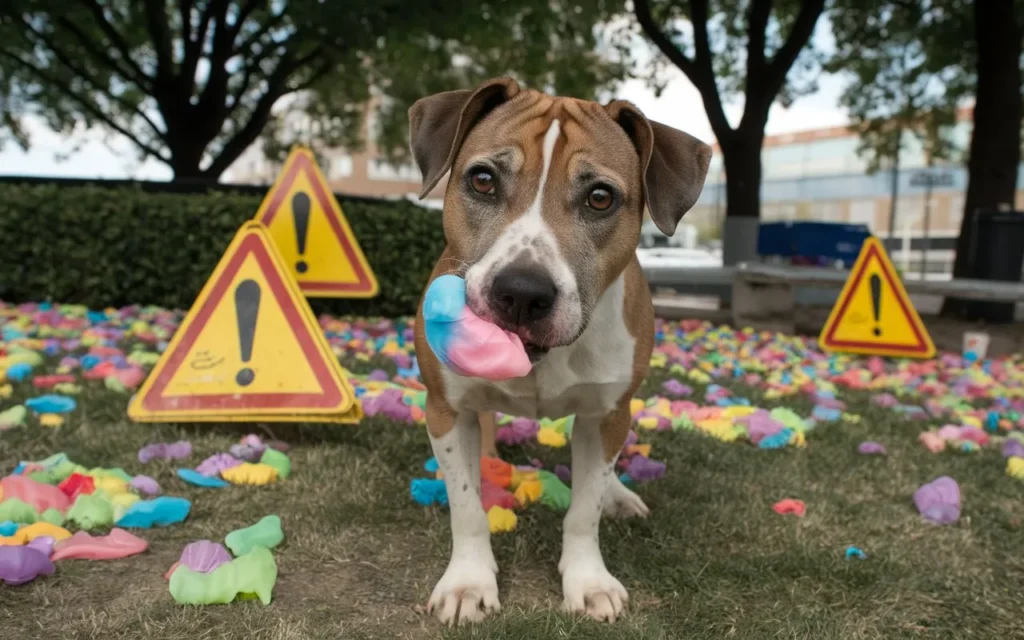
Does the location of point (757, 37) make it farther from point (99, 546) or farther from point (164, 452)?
point (99, 546)

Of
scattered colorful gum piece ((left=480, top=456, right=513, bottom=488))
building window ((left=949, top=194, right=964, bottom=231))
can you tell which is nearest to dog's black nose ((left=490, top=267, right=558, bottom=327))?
scattered colorful gum piece ((left=480, top=456, right=513, bottom=488))

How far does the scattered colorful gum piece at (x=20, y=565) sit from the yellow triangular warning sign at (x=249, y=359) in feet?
4.66

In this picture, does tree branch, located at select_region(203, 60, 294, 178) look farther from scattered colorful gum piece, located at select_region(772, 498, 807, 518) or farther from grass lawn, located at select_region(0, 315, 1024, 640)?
scattered colorful gum piece, located at select_region(772, 498, 807, 518)

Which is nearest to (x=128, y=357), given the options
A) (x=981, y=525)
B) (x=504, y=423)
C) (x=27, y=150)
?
(x=504, y=423)

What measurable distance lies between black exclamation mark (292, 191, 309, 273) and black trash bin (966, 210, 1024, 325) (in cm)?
895

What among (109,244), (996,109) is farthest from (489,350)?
(996,109)

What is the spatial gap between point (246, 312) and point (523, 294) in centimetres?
238

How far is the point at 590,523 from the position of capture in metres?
2.76

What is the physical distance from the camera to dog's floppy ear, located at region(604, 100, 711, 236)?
8.77 feet

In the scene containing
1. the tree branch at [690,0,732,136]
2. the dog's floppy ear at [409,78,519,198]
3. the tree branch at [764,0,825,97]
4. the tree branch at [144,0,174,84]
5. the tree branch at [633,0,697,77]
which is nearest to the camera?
the dog's floppy ear at [409,78,519,198]

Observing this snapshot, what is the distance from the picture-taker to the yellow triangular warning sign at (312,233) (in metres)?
5.79

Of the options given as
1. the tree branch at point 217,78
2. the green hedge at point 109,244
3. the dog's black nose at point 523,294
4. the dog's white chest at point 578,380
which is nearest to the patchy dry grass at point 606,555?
the dog's white chest at point 578,380

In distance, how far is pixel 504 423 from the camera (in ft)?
14.3

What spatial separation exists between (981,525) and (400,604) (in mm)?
2569
